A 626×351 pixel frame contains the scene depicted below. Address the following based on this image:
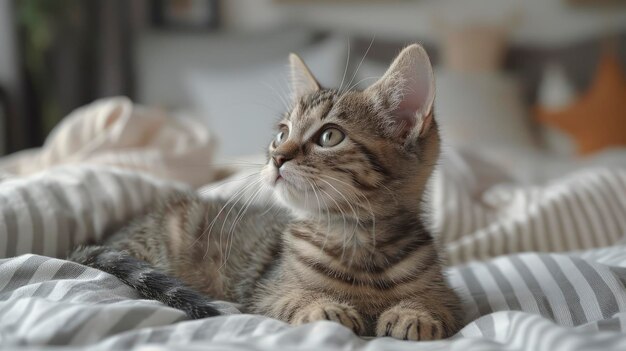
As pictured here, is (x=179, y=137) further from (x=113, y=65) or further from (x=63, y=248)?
(x=113, y=65)

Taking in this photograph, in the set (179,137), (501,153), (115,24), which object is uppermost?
(115,24)

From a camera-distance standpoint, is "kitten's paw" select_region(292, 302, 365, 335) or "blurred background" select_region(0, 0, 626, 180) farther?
"blurred background" select_region(0, 0, 626, 180)

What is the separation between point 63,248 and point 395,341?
637mm

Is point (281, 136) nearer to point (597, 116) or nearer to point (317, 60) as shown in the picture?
point (317, 60)

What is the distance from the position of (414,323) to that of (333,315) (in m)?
0.11

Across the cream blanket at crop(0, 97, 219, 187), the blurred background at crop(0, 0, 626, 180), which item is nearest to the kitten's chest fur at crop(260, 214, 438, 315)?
the cream blanket at crop(0, 97, 219, 187)

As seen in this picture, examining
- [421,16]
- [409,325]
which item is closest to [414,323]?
[409,325]

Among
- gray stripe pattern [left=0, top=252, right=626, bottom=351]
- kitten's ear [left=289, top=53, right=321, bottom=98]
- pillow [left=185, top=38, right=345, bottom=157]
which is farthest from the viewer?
pillow [left=185, top=38, right=345, bottom=157]

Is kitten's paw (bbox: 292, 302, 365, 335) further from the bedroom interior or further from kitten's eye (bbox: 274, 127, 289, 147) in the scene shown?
kitten's eye (bbox: 274, 127, 289, 147)

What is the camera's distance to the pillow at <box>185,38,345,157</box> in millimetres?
2326

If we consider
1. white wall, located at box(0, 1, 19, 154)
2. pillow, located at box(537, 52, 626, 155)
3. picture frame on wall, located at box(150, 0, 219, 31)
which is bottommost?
pillow, located at box(537, 52, 626, 155)

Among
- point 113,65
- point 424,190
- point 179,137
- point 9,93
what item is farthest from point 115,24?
point 424,190

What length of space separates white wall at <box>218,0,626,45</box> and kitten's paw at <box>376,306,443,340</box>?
2645mm

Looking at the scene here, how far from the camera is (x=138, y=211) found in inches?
48.8
